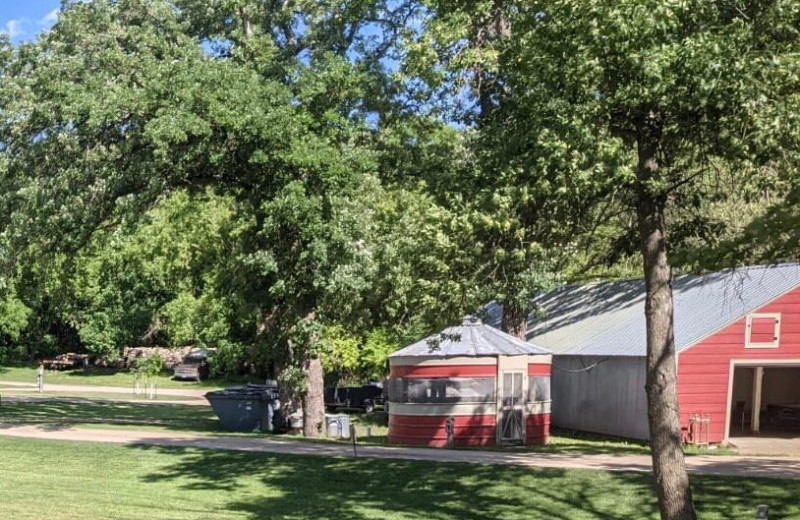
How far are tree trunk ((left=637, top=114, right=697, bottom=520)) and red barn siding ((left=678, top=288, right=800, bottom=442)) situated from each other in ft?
38.7

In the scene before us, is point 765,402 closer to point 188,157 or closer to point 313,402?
point 313,402

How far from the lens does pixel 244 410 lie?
25766 mm

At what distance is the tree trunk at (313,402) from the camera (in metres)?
25.0

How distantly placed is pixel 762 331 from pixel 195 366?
132ft

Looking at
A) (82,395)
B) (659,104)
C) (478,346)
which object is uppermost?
(659,104)

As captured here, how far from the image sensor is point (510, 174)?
37.8 feet

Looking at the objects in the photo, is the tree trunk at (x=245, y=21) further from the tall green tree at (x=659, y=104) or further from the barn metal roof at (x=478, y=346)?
the tall green tree at (x=659, y=104)

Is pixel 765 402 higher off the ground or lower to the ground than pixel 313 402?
higher

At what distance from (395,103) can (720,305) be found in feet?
32.2

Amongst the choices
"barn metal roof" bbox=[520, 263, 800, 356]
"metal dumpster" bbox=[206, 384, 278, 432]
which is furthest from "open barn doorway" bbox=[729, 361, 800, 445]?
"metal dumpster" bbox=[206, 384, 278, 432]

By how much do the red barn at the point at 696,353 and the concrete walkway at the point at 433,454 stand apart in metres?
3.02

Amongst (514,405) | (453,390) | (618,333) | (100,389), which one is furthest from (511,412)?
(100,389)

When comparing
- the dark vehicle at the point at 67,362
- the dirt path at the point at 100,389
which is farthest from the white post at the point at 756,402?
the dark vehicle at the point at 67,362

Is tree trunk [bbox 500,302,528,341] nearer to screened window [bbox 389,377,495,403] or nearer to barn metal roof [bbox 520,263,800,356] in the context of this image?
barn metal roof [bbox 520,263,800,356]
